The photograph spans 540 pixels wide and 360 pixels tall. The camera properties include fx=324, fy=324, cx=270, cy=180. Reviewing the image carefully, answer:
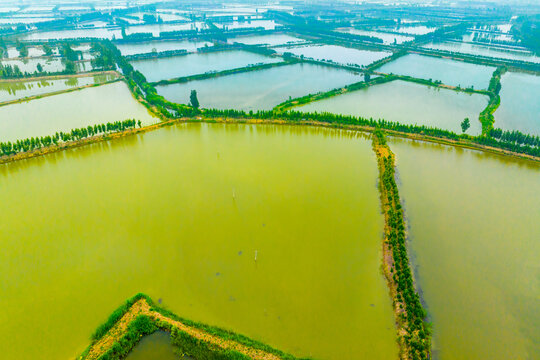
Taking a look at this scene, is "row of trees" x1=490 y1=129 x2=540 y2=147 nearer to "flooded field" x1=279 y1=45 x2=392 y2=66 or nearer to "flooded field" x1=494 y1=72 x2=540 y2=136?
"flooded field" x1=494 y1=72 x2=540 y2=136

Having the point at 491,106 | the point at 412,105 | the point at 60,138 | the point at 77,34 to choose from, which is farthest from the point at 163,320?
the point at 77,34

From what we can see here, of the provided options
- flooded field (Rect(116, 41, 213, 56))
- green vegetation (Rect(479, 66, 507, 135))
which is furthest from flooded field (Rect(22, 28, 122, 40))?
green vegetation (Rect(479, 66, 507, 135))

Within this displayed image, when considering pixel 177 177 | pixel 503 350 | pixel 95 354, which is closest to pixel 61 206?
pixel 177 177

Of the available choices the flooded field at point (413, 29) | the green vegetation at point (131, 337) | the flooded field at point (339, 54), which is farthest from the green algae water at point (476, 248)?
the flooded field at point (413, 29)

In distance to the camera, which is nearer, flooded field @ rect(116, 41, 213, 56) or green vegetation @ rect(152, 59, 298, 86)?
green vegetation @ rect(152, 59, 298, 86)

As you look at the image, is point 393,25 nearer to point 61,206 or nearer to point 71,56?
point 71,56

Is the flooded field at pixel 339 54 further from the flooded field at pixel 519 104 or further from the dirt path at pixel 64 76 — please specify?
the dirt path at pixel 64 76

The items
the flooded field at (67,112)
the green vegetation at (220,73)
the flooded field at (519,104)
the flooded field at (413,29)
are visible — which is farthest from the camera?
the flooded field at (413,29)
